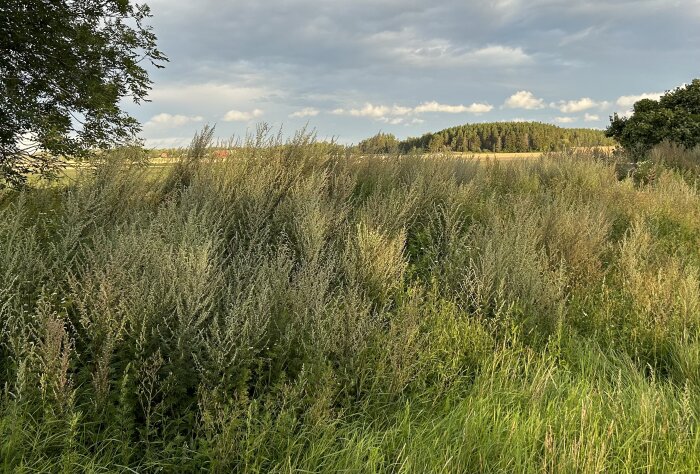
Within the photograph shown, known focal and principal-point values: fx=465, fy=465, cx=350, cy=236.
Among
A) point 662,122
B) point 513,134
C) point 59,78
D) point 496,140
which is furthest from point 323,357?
point 513,134

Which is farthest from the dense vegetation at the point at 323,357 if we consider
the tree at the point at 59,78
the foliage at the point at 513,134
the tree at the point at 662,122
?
the foliage at the point at 513,134

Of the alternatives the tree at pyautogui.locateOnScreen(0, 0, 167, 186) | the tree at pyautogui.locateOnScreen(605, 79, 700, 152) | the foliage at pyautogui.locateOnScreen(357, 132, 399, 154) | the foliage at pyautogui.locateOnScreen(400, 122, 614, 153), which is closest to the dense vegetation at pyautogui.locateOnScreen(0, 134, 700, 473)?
the tree at pyautogui.locateOnScreen(0, 0, 167, 186)

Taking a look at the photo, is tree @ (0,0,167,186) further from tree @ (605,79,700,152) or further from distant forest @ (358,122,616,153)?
tree @ (605,79,700,152)

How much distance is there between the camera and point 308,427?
8.32 feet

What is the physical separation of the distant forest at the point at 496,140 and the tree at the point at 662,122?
2.52 ft

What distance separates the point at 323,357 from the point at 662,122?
22.0m

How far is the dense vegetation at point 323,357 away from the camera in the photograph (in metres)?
2.34

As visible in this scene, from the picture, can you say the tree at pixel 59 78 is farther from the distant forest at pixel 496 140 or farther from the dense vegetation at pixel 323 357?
the distant forest at pixel 496 140

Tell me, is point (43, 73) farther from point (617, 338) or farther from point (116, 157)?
point (617, 338)

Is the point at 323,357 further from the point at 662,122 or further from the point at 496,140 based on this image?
the point at 496,140

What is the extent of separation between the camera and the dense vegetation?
2.34 metres

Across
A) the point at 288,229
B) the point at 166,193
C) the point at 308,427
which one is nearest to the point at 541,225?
the point at 288,229

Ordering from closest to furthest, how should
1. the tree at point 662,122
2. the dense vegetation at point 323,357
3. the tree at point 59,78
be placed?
the dense vegetation at point 323,357 < the tree at point 59,78 < the tree at point 662,122

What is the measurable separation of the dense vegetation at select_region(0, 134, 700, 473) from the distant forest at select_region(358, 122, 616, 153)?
4504 millimetres
